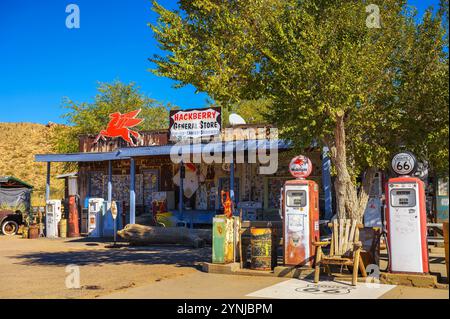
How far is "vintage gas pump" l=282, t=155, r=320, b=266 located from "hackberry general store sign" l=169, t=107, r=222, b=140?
8888 mm

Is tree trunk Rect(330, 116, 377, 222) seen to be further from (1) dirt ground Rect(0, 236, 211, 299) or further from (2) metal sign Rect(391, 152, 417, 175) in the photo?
(1) dirt ground Rect(0, 236, 211, 299)

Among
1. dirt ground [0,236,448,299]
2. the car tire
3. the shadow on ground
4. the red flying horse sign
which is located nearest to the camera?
dirt ground [0,236,448,299]

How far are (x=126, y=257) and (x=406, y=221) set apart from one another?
8009 millimetres

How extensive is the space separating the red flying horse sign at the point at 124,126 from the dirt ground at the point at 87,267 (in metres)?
5.52

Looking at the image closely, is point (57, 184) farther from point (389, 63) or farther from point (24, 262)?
point (389, 63)

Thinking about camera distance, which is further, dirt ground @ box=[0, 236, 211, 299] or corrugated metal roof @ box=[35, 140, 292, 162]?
corrugated metal roof @ box=[35, 140, 292, 162]

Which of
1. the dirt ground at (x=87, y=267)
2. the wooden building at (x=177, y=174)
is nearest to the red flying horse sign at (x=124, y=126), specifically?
the wooden building at (x=177, y=174)

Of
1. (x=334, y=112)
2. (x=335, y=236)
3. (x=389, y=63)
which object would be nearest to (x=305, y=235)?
(x=335, y=236)

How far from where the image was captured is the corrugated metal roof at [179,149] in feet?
53.9

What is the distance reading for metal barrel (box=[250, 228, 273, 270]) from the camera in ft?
34.5

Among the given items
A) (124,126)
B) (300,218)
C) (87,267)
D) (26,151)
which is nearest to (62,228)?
(124,126)

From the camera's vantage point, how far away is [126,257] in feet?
45.9

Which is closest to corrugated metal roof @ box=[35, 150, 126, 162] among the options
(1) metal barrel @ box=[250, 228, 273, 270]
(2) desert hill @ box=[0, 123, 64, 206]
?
(1) metal barrel @ box=[250, 228, 273, 270]

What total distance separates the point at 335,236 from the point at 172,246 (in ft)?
26.5
